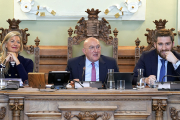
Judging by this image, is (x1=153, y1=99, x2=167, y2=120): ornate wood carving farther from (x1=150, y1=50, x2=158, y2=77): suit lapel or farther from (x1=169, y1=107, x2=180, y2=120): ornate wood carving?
(x1=150, y1=50, x2=158, y2=77): suit lapel

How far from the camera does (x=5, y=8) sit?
4.73 metres

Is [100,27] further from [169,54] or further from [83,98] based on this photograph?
[83,98]

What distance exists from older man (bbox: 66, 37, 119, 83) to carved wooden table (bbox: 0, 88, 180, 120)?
1.18 meters

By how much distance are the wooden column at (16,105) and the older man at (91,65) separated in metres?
1.28

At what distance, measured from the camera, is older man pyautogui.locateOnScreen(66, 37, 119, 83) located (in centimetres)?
350

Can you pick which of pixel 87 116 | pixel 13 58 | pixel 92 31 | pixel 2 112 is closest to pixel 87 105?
pixel 87 116

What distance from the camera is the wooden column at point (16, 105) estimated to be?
2271mm

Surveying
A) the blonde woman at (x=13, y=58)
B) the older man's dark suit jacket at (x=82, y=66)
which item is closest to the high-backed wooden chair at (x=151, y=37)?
the older man's dark suit jacket at (x=82, y=66)

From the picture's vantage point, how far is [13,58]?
3508 mm

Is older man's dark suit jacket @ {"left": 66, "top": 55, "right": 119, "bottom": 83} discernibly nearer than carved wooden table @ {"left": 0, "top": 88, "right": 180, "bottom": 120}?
No

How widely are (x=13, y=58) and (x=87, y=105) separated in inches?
63.0

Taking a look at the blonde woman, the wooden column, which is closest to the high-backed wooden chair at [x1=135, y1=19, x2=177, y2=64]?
the blonde woman

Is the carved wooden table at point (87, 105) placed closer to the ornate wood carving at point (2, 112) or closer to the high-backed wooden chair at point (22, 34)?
the ornate wood carving at point (2, 112)

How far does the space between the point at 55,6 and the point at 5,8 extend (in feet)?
2.88
